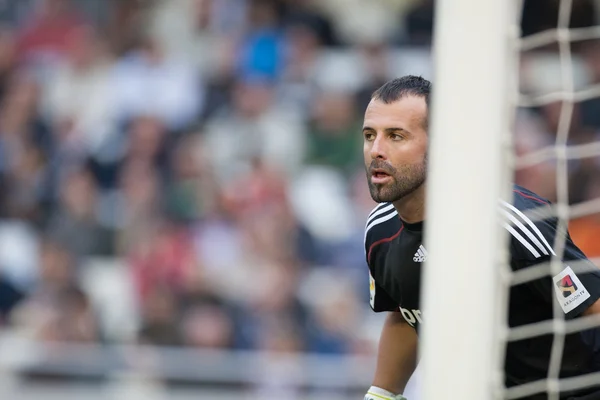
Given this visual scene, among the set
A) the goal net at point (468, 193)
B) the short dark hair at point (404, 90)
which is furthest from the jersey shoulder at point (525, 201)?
the goal net at point (468, 193)

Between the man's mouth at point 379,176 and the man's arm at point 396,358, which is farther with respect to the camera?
the man's arm at point 396,358

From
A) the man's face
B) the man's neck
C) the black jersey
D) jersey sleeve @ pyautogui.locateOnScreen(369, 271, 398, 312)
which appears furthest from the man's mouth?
jersey sleeve @ pyautogui.locateOnScreen(369, 271, 398, 312)

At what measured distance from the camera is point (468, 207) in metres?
2.58

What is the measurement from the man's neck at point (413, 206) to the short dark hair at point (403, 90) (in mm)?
304

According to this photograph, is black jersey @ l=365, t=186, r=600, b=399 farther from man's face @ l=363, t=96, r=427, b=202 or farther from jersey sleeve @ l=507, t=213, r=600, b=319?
man's face @ l=363, t=96, r=427, b=202

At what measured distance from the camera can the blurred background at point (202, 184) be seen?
7910mm

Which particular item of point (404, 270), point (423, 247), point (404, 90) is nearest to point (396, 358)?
point (404, 270)

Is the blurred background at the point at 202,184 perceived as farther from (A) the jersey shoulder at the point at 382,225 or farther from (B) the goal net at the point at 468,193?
(B) the goal net at the point at 468,193

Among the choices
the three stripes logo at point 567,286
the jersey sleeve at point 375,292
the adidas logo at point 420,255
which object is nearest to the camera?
the three stripes logo at point 567,286

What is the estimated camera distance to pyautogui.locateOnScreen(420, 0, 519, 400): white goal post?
2555 millimetres

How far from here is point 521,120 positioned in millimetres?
8695

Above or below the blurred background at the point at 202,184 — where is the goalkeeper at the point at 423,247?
below

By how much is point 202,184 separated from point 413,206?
542 centimetres

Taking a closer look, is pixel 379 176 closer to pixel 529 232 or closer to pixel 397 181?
pixel 397 181
